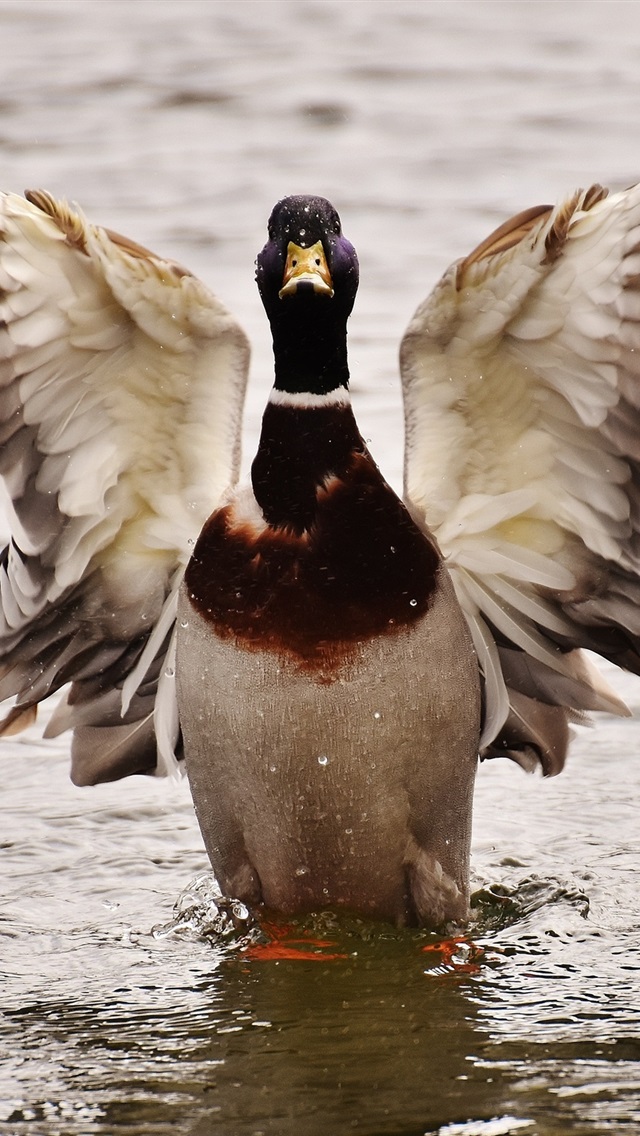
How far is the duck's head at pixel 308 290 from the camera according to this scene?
434 centimetres

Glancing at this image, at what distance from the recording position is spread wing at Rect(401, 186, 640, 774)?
428 centimetres

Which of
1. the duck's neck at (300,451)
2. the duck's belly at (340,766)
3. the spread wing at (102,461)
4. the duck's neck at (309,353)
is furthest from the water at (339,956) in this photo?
the duck's neck at (309,353)

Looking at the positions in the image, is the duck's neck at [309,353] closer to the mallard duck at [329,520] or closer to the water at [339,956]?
the mallard duck at [329,520]

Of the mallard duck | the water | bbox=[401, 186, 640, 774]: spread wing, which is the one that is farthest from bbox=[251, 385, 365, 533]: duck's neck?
the water

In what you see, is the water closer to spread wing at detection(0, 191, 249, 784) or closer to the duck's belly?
the duck's belly

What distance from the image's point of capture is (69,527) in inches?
193

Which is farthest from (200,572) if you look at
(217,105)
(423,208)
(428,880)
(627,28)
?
(627,28)

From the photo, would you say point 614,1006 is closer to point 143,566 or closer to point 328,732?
point 328,732

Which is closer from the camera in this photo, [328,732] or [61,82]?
[328,732]

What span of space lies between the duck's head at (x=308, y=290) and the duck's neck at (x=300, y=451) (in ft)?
0.13

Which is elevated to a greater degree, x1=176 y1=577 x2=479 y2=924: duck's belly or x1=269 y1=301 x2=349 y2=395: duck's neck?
x1=269 y1=301 x2=349 y2=395: duck's neck

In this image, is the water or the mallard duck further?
the mallard duck

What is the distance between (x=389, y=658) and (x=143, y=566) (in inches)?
33.5

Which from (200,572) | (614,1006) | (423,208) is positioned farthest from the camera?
(423,208)
